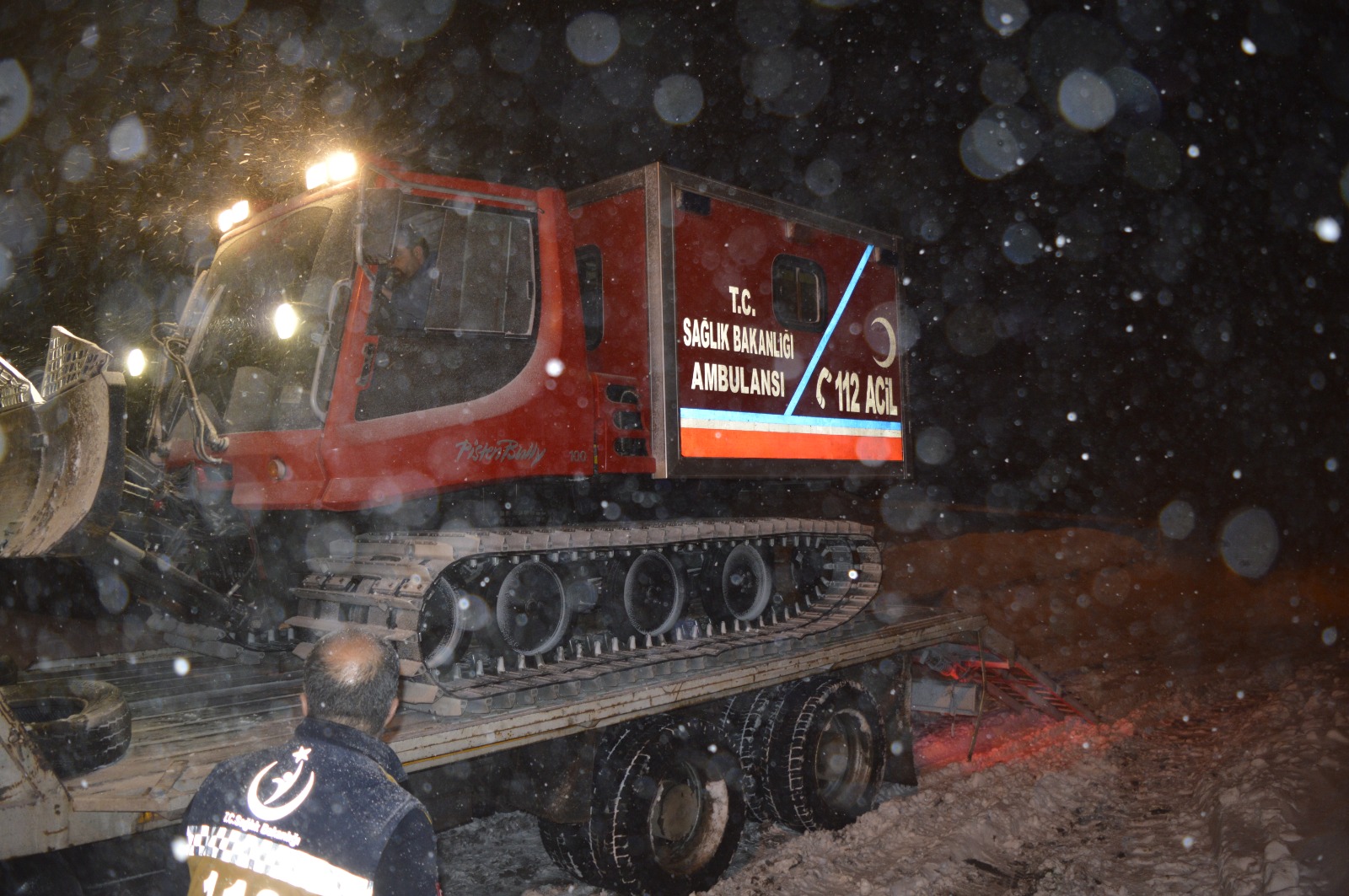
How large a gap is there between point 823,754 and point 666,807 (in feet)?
5.12

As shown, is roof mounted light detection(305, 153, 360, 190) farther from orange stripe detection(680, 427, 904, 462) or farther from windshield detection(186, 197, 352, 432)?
orange stripe detection(680, 427, 904, 462)

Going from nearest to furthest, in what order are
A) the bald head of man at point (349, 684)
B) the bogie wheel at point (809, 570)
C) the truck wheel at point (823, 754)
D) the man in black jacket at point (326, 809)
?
1. the man in black jacket at point (326, 809)
2. the bald head of man at point (349, 684)
3. the truck wheel at point (823, 754)
4. the bogie wheel at point (809, 570)

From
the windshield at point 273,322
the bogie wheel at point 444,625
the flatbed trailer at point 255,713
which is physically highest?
the windshield at point 273,322

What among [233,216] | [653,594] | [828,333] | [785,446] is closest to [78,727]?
[653,594]

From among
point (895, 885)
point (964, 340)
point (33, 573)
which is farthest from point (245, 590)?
point (964, 340)

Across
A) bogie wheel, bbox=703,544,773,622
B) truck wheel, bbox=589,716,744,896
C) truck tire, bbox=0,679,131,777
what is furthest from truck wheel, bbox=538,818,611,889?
truck tire, bbox=0,679,131,777

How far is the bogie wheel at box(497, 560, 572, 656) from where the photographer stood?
5031 mm

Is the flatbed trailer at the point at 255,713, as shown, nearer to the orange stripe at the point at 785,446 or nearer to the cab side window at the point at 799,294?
the orange stripe at the point at 785,446

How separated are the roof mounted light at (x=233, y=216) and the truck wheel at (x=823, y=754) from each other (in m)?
4.64

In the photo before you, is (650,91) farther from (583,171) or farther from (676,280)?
(676,280)

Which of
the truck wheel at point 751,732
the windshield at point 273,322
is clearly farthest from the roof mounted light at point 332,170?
the truck wheel at point 751,732

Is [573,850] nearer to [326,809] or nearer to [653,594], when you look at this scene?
[653,594]

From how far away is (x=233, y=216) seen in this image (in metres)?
5.95

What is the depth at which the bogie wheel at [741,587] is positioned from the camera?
20.5ft
